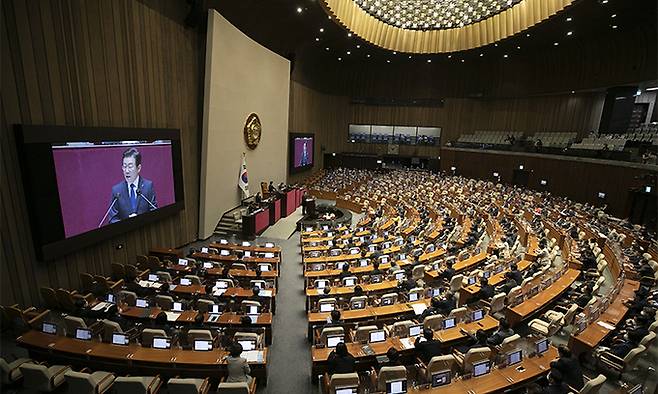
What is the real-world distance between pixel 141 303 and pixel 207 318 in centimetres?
189

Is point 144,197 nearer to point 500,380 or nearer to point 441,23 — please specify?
point 500,380

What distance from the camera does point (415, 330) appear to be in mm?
7125

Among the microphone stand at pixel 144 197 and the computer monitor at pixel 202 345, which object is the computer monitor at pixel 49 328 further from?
the microphone stand at pixel 144 197

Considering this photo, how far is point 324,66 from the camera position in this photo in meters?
32.7

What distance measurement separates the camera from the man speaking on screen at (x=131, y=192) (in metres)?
10.7

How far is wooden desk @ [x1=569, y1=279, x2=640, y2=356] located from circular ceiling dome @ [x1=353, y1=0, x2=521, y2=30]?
2031 centimetres

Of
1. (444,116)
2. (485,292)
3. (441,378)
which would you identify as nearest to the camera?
(441,378)

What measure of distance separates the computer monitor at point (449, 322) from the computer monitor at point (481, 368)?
4.84 feet

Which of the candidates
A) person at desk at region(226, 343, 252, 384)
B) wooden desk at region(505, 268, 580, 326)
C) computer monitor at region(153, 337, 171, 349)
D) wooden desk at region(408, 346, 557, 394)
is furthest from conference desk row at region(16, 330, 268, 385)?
wooden desk at region(505, 268, 580, 326)

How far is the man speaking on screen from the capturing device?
35.1 feet

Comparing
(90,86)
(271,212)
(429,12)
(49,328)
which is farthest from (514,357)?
(429,12)

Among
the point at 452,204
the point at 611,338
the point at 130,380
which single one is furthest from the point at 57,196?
the point at 452,204

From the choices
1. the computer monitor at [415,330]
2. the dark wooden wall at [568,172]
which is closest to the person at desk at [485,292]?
the computer monitor at [415,330]

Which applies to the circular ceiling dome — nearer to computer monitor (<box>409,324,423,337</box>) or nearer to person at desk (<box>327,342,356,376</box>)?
computer monitor (<box>409,324,423,337</box>)
